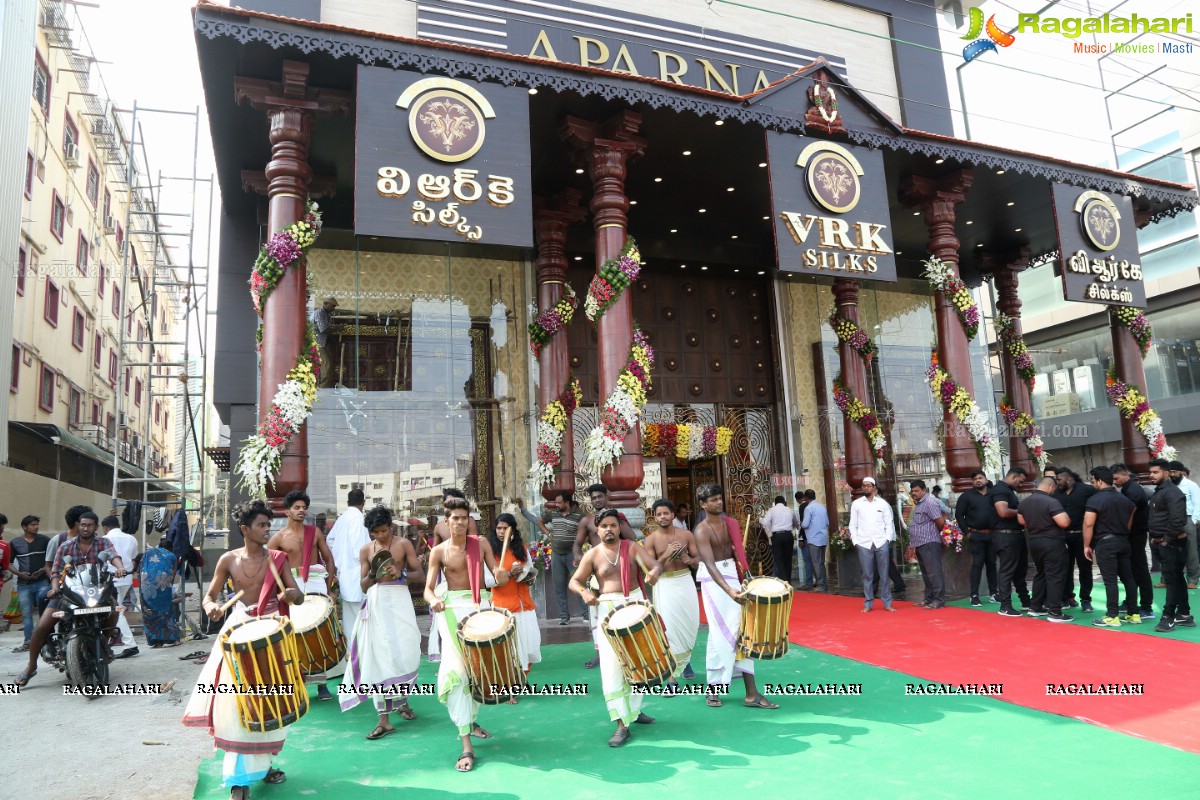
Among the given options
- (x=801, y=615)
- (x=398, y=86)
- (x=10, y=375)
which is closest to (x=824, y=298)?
(x=801, y=615)

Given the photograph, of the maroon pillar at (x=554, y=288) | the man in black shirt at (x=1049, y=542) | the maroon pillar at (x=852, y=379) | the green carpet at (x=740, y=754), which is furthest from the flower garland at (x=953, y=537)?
the maroon pillar at (x=554, y=288)

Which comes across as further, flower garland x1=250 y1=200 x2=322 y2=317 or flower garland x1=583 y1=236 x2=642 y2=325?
flower garland x1=583 y1=236 x2=642 y2=325

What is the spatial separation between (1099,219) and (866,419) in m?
5.33

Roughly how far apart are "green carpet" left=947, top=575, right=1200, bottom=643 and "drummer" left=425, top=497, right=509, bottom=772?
7077 millimetres

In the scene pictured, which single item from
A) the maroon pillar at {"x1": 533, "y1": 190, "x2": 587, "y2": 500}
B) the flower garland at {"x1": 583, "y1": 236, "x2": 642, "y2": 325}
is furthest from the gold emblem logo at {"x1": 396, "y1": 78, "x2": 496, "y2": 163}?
the maroon pillar at {"x1": 533, "y1": 190, "x2": 587, "y2": 500}

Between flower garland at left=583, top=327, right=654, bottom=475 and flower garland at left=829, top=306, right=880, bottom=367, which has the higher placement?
flower garland at left=829, top=306, right=880, bottom=367

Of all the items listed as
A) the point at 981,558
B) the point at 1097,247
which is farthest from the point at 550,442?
the point at 1097,247

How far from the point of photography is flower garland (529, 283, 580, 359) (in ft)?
45.2

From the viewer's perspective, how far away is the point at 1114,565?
902 centimetres

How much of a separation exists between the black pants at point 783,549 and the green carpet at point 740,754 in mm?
7229

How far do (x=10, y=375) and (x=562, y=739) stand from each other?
58.5ft

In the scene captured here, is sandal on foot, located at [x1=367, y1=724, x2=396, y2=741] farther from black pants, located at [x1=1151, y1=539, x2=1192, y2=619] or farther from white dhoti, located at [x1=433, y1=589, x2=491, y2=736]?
black pants, located at [x1=1151, y1=539, x2=1192, y2=619]

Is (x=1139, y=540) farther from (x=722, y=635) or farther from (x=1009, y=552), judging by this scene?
(x=722, y=635)

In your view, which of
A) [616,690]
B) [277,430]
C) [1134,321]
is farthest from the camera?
[1134,321]
